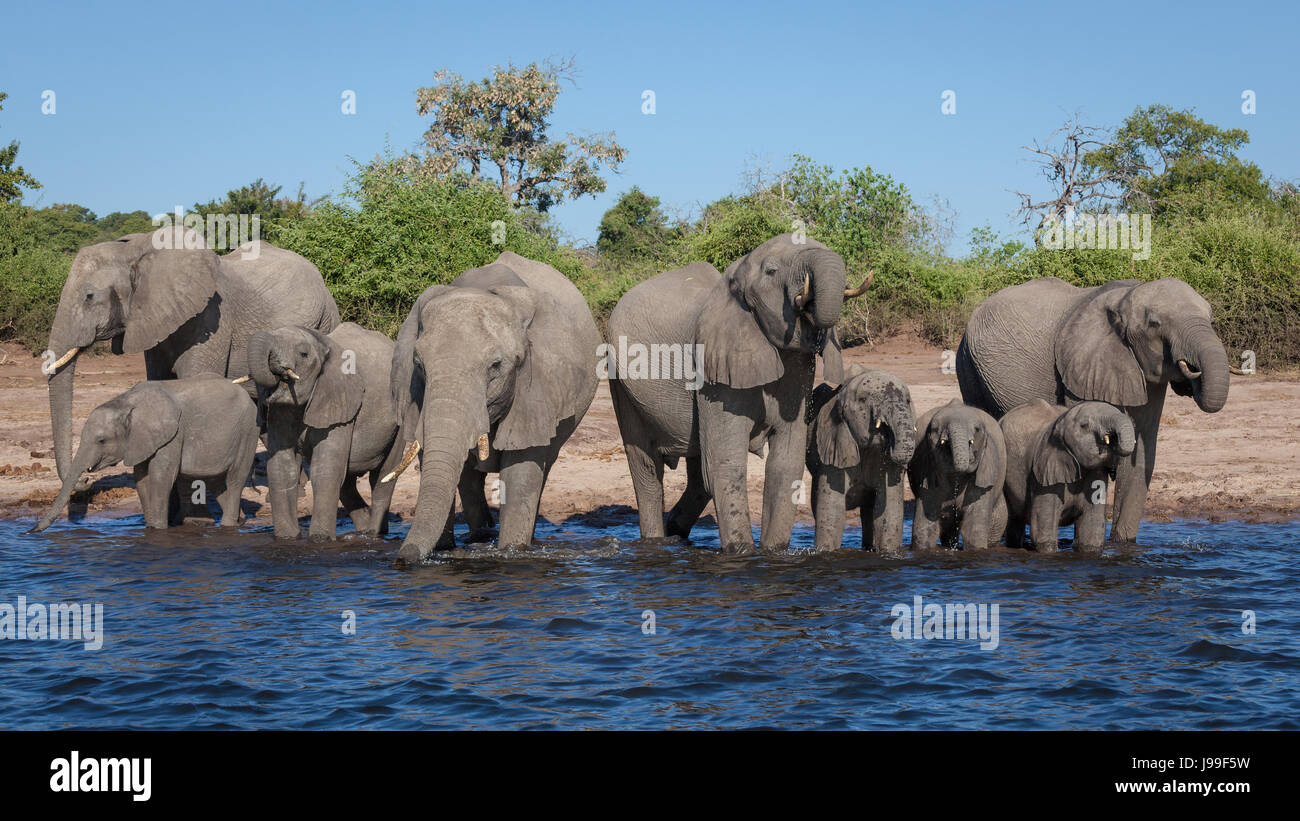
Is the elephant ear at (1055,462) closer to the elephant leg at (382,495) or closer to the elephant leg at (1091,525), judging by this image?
the elephant leg at (1091,525)

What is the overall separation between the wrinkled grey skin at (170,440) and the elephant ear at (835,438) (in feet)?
18.6

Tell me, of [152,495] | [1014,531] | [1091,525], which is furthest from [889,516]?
[152,495]

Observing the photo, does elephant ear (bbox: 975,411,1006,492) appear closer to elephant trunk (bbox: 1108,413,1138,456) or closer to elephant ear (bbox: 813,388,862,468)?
elephant trunk (bbox: 1108,413,1138,456)

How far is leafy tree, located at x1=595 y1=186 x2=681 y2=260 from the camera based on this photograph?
4928 centimetres

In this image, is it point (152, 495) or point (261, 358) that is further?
point (152, 495)

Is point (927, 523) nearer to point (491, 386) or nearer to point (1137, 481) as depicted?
point (1137, 481)

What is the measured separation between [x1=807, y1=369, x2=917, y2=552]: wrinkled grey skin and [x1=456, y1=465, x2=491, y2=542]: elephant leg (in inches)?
112

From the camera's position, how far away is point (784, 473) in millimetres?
10773

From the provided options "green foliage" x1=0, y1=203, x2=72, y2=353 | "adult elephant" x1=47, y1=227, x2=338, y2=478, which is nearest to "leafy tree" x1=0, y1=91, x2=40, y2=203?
"green foliage" x1=0, y1=203, x2=72, y2=353

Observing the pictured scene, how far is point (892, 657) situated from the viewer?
8.44m

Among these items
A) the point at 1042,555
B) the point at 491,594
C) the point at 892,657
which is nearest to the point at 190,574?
the point at 491,594

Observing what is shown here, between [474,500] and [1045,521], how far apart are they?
189 inches
